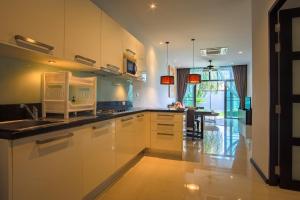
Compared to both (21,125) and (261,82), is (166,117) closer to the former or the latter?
(261,82)

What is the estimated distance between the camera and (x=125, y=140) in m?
2.60

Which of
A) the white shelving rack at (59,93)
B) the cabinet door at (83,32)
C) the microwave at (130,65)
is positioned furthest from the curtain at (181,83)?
the white shelving rack at (59,93)

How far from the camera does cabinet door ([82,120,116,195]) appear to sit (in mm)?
1783

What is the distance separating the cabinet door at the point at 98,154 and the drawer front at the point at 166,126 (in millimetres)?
1326

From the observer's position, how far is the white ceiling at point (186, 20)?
10.4 feet

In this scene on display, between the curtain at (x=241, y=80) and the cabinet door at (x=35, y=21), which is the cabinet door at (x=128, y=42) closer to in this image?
the cabinet door at (x=35, y=21)

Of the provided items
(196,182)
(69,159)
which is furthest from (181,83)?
(69,159)

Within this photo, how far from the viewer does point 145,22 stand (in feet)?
Answer: 12.9

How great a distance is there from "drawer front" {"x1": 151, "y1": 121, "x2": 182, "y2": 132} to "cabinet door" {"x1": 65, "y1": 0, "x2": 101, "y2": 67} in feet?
5.38

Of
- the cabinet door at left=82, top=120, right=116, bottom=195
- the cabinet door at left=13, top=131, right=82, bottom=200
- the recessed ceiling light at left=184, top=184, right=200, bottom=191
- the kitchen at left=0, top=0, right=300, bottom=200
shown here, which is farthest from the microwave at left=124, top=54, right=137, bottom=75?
the recessed ceiling light at left=184, top=184, right=200, bottom=191

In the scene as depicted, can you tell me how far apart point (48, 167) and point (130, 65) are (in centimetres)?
220

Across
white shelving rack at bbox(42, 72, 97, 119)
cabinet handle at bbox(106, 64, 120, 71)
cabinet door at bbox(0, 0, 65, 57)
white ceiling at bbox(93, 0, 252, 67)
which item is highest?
white ceiling at bbox(93, 0, 252, 67)

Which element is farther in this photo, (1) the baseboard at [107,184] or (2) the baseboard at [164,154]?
(2) the baseboard at [164,154]

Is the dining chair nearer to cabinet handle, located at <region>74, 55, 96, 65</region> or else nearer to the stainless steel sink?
cabinet handle, located at <region>74, 55, 96, 65</region>
